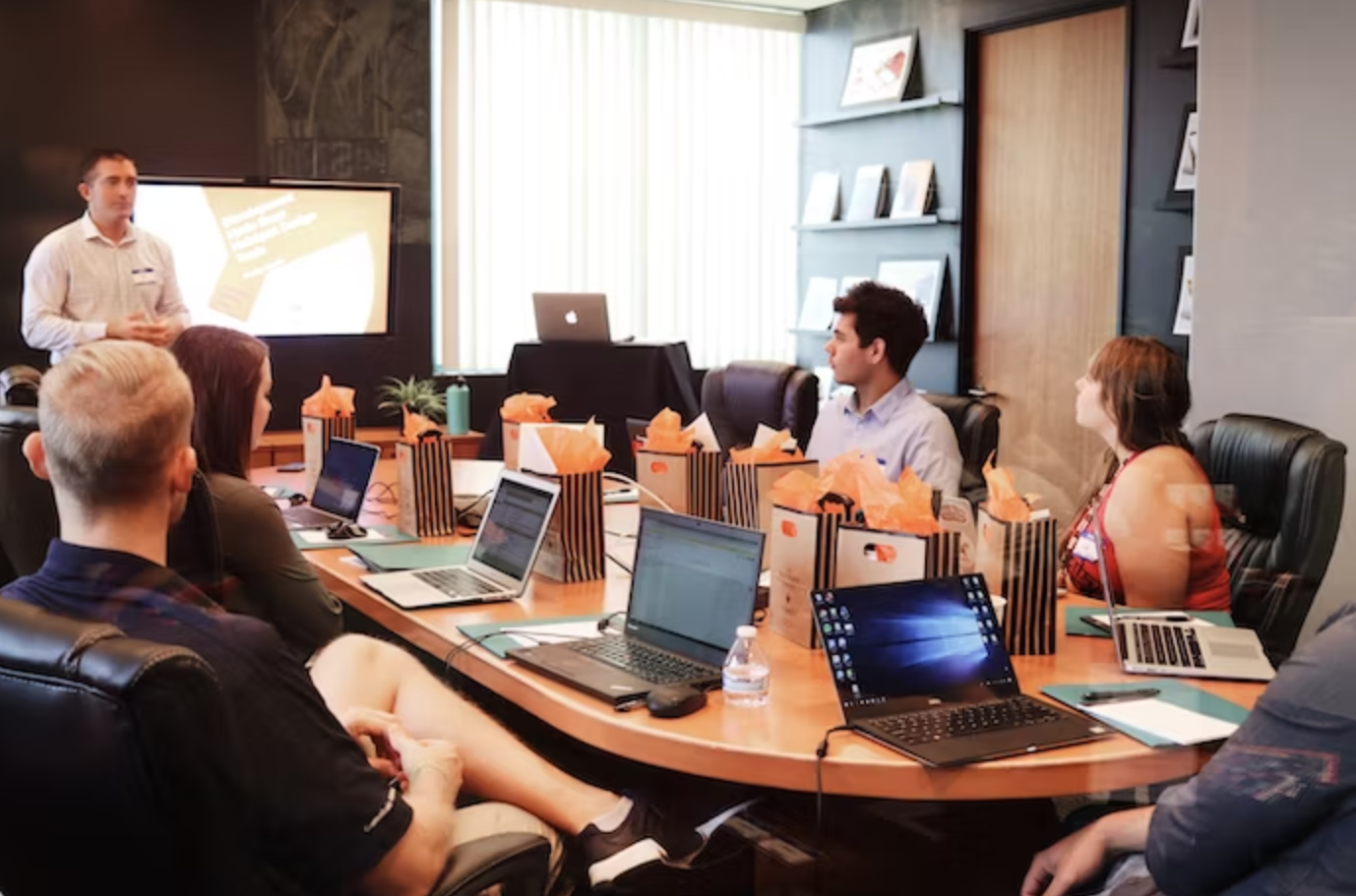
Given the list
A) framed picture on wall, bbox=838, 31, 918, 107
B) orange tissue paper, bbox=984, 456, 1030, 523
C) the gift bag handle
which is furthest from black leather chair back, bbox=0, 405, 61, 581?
framed picture on wall, bbox=838, 31, 918, 107

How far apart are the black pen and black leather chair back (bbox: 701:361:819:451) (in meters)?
2.07

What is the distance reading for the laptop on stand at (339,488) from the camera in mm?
3455

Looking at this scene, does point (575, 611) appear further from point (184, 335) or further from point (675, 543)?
point (184, 335)

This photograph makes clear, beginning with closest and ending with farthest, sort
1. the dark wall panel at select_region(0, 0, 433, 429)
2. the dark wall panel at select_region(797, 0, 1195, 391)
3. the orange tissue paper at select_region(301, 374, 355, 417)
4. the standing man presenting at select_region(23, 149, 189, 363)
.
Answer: the orange tissue paper at select_region(301, 374, 355, 417)
the standing man presenting at select_region(23, 149, 189, 363)
the dark wall panel at select_region(0, 0, 433, 429)
the dark wall panel at select_region(797, 0, 1195, 391)

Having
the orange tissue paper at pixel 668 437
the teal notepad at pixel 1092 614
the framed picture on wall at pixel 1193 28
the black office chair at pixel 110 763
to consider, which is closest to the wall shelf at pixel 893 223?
the framed picture on wall at pixel 1193 28

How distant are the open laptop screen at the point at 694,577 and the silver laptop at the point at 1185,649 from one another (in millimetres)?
596

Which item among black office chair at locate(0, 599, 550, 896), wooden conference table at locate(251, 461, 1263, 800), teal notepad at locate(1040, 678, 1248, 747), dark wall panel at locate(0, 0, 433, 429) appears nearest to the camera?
black office chair at locate(0, 599, 550, 896)

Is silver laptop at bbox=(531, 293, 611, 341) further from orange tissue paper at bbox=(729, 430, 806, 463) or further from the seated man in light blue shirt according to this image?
orange tissue paper at bbox=(729, 430, 806, 463)

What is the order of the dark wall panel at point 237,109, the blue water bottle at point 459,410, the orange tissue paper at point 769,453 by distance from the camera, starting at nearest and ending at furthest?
the orange tissue paper at point 769,453
the blue water bottle at point 459,410
the dark wall panel at point 237,109

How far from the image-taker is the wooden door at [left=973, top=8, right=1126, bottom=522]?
420 cm

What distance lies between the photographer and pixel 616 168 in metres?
6.01

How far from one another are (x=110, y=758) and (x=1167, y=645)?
1.66m

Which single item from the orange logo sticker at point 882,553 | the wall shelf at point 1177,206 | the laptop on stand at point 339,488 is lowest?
the laptop on stand at point 339,488

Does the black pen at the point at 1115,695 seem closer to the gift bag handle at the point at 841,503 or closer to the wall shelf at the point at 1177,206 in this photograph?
the gift bag handle at the point at 841,503
